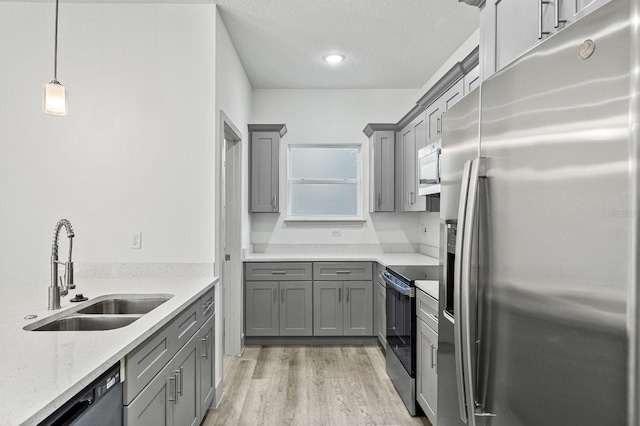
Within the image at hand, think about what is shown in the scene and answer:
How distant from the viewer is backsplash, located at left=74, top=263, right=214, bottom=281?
111 inches

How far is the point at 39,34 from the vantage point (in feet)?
9.34

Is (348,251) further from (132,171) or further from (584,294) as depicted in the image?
(584,294)

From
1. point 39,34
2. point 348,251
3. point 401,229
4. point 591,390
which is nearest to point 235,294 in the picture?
point 348,251

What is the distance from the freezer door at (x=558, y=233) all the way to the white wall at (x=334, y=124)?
143 inches

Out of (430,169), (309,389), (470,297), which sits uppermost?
(430,169)

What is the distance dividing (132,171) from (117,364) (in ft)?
5.84

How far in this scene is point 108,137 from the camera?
9.33ft

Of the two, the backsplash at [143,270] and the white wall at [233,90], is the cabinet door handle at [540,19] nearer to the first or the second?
the white wall at [233,90]

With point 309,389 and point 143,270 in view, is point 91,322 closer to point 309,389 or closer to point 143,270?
point 143,270

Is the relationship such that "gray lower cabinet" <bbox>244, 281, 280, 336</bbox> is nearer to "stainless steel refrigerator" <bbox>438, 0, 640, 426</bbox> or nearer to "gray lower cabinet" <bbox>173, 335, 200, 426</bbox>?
"gray lower cabinet" <bbox>173, 335, 200, 426</bbox>

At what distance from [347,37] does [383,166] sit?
1566 millimetres

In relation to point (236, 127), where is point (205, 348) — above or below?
below

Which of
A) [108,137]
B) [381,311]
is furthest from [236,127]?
[381,311]

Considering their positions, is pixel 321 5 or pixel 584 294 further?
pixel 321 5
